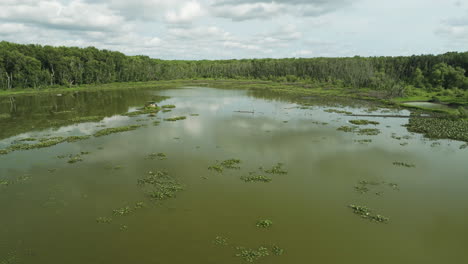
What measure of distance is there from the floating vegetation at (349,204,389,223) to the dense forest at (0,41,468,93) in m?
88.1

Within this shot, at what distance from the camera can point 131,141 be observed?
123 feet

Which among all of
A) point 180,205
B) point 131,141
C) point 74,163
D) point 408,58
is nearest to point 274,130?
point 131,141

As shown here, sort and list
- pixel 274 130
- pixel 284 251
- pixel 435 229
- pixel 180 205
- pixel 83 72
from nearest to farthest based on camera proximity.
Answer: pixel 284 251
pixel 435 229
pixel 180 205
pixel 274 130
pixel 83 72

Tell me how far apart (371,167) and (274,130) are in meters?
18.4

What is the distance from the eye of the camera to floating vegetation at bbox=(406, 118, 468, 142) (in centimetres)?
4053

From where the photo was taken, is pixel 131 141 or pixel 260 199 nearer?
pixel 260 199

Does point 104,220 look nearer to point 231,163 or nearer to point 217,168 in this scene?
point 217,168

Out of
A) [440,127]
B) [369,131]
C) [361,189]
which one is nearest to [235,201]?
[361,189]

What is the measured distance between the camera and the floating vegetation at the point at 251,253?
583 inches

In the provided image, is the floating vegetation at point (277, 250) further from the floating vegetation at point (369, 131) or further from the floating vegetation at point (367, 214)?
the floating vegetation at point (369, 131)

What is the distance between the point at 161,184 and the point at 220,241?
9.97 m

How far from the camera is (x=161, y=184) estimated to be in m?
24.0

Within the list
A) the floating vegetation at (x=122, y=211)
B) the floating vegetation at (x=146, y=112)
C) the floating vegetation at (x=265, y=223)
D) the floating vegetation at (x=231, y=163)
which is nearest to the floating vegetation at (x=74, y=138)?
the floating vegetation at (x=146, y=112)

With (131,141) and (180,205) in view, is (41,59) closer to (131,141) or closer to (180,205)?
(131,141)
